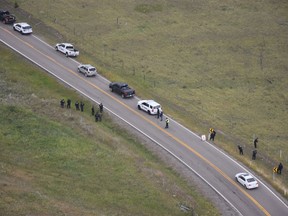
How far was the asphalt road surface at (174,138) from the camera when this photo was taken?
53406 mm

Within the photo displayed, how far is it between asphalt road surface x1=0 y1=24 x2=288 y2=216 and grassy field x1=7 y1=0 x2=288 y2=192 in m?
2.50

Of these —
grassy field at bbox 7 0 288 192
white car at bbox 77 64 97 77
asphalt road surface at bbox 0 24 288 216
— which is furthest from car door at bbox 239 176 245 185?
white car at bbox 77 64 97 77

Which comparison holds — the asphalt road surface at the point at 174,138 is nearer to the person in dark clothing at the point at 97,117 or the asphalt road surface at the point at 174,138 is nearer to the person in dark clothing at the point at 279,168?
the person in dark clothing at the point at 97,117

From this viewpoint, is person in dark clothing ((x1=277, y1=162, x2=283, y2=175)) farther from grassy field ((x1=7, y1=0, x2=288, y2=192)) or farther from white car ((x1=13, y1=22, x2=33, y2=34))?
white car ((x1=13, y1=22, x2=33, y2=34))

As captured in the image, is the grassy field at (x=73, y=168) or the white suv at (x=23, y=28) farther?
the white suv at (x=23, y=28)

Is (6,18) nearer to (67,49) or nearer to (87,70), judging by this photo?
(67,49)

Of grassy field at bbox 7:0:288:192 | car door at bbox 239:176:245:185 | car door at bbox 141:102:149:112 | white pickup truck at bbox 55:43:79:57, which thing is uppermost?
car door at bbox 239:176:245:185

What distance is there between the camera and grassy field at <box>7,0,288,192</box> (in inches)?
2926

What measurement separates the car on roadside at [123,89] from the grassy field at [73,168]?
5.06m

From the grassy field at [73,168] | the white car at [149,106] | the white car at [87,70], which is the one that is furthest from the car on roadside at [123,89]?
the white car at [87,70]

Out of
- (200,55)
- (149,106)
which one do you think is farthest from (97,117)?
(200,55)

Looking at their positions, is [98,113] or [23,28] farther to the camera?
[23,28]

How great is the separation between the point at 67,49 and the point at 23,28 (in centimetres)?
952

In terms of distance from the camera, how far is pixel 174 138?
63.6 meters
